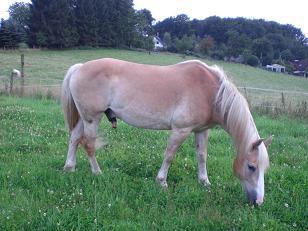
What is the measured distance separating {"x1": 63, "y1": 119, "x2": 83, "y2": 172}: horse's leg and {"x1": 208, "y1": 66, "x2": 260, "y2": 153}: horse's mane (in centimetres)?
241

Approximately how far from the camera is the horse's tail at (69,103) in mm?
6121

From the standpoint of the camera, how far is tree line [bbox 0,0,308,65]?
181 feet

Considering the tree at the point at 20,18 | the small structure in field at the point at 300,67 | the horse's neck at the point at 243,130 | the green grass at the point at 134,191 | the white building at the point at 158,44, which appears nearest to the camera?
the green grass at the point at 134,191

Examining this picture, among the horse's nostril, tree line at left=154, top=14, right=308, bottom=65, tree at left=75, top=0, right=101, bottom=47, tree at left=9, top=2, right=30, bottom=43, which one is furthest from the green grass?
tree line at left=154, top=14, right=308, bottom=65

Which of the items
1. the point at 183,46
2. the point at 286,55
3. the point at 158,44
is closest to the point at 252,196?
the point at 183,46

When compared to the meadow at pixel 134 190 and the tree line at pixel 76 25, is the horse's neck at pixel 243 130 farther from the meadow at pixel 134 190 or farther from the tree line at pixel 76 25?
the tree line at pixel 76 25

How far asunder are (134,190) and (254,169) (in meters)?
1.70

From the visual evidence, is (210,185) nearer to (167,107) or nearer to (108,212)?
(167,107)

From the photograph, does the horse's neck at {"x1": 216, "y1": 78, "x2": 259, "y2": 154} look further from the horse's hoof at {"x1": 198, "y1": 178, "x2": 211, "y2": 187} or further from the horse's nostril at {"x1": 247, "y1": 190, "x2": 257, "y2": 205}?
the horse's hoof at {"x1": 198, "y1": 178, "x2": 211, "y2": 187}

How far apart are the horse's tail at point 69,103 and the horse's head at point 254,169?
2.97 meters

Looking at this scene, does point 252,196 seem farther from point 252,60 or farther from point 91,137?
point 252,60

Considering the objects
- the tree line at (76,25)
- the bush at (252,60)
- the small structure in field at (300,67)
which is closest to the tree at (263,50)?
the small structure in field at (300,67)

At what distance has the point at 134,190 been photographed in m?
5.09

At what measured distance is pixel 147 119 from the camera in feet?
18.5
